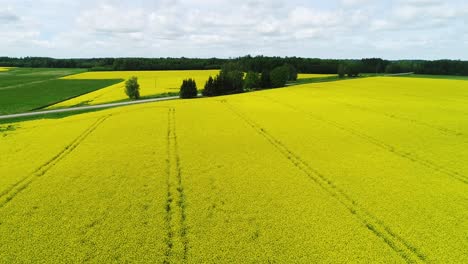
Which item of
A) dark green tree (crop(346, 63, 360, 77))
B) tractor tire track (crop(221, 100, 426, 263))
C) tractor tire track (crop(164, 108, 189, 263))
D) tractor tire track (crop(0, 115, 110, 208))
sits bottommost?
tractor tire track (crop(0, 115, 110, 208))

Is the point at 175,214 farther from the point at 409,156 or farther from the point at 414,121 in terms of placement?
the point at 414,121

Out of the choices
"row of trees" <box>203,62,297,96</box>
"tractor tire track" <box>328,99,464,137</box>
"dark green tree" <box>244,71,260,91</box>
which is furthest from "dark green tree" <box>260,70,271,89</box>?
"tractor tire track" <box>328,99,464,137</box>

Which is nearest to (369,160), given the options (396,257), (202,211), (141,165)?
(396,257)

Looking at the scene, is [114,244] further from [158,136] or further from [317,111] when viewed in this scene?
[317,111]

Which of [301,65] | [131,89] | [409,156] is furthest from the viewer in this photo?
[301,65]

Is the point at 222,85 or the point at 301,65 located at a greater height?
the point at 301,65

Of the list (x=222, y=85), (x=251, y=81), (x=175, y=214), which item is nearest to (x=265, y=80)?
(x=251, y=81)

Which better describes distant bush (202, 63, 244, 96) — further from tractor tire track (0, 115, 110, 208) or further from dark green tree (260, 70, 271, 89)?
tractor tire track (0, 115, 110, 208)
